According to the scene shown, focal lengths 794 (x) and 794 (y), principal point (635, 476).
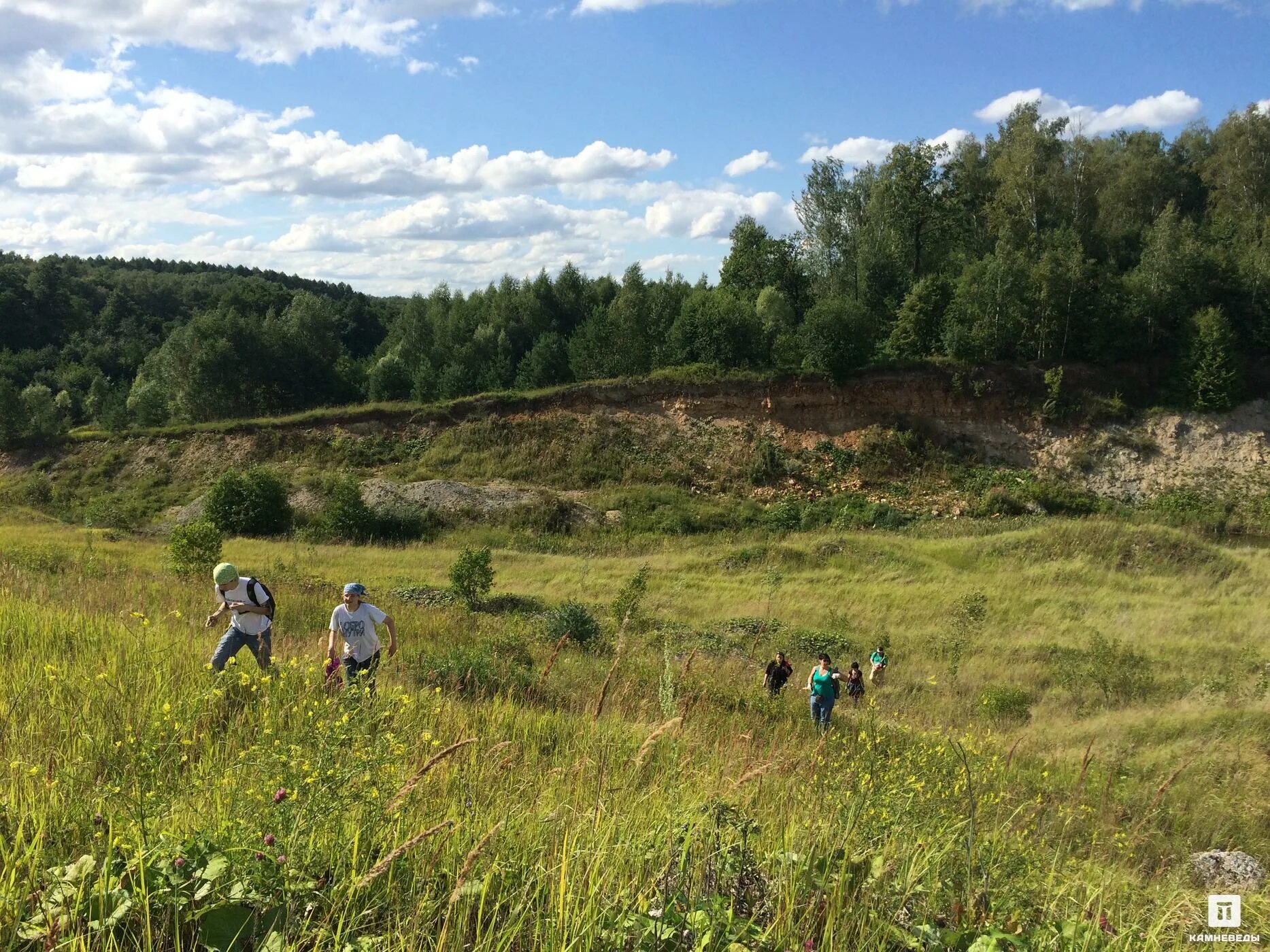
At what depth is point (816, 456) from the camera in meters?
37.5

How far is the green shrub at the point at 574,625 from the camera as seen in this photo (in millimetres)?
14852

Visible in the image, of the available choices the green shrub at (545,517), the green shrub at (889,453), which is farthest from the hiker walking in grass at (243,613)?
the green shrub at (889,453)

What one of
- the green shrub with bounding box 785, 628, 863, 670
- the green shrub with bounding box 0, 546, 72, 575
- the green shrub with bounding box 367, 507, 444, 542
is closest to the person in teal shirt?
the green shrub with bounding box 785, 628, 863, 670

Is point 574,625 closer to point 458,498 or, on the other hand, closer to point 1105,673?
point 1105,673

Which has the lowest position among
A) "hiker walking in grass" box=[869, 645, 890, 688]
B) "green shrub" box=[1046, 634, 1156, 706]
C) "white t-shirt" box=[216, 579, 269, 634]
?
"green shrub" box=[1046, 634, 1156, 706]

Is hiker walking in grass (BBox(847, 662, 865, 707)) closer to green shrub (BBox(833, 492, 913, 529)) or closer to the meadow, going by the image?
the meadow

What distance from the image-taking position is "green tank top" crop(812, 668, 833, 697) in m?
10.5

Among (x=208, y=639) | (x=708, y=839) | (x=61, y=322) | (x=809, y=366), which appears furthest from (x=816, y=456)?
(x=61, y=322)

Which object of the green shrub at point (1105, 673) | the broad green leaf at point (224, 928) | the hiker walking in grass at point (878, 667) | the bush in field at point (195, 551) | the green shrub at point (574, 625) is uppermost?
the broad green leaf at point (224, 928)

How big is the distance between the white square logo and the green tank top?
22.0 ft

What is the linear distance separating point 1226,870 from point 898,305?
39812mm

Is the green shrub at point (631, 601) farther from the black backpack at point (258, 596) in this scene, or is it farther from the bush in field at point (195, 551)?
the black backpack at point (258, 596)

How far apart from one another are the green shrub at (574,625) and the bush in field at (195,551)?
7819mm

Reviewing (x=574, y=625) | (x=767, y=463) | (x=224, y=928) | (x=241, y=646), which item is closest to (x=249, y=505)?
(x=574, y=625)
